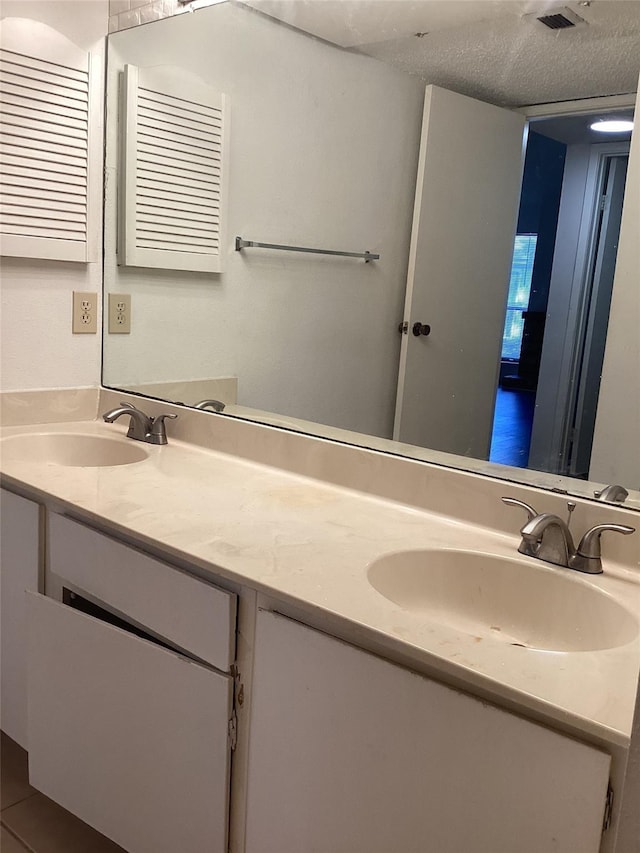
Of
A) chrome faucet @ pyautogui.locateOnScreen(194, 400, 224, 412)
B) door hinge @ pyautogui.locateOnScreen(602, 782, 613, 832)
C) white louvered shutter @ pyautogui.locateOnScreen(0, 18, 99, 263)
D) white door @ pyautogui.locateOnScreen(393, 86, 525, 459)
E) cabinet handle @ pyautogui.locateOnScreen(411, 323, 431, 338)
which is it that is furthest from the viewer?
chrome faucet @ pyautogui.locateOnScreen(194, 400, 224, 412)

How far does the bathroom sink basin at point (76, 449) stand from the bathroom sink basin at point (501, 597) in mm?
928

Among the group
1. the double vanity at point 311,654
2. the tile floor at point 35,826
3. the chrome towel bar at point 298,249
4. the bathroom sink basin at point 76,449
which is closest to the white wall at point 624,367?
the double vanity at point 311,654

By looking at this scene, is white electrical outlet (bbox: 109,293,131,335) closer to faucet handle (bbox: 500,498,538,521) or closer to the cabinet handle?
the cabinet handle

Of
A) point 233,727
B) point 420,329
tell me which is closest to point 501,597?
point 233,727

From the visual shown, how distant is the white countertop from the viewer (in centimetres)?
93

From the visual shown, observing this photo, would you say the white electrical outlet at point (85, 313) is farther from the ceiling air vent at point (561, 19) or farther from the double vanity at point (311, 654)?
the ceiling air vent at point (561, 19)

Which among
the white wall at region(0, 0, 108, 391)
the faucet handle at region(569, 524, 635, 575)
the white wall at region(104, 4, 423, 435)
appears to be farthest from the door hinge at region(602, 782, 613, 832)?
the white wall at region(0, 0, 108, 391)

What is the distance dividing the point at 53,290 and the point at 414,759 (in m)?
1.67

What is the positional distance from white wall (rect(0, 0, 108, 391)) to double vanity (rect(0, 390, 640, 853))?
284 mm

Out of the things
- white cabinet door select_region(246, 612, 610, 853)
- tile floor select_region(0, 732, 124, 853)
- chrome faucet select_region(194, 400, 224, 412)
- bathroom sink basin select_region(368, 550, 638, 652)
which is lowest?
tile floor select_region(0, 732, 124, 853)

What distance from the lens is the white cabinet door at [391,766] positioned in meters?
0.91

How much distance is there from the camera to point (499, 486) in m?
1.52

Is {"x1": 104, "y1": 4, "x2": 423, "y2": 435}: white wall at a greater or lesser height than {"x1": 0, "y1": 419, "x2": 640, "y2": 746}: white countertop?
greater

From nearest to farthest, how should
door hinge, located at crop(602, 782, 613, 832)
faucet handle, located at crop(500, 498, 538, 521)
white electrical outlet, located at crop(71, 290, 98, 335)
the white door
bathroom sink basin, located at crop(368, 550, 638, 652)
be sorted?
door hinge, located at crop(602, 782, 613, 832) → bathroom sink basin, located at crop(368, 550, 638, 652) → faucet handle, located at crop(500, 498, 538, 521) → the white door → white electrical outlet, located at crop(71, 290, 98, 335)
